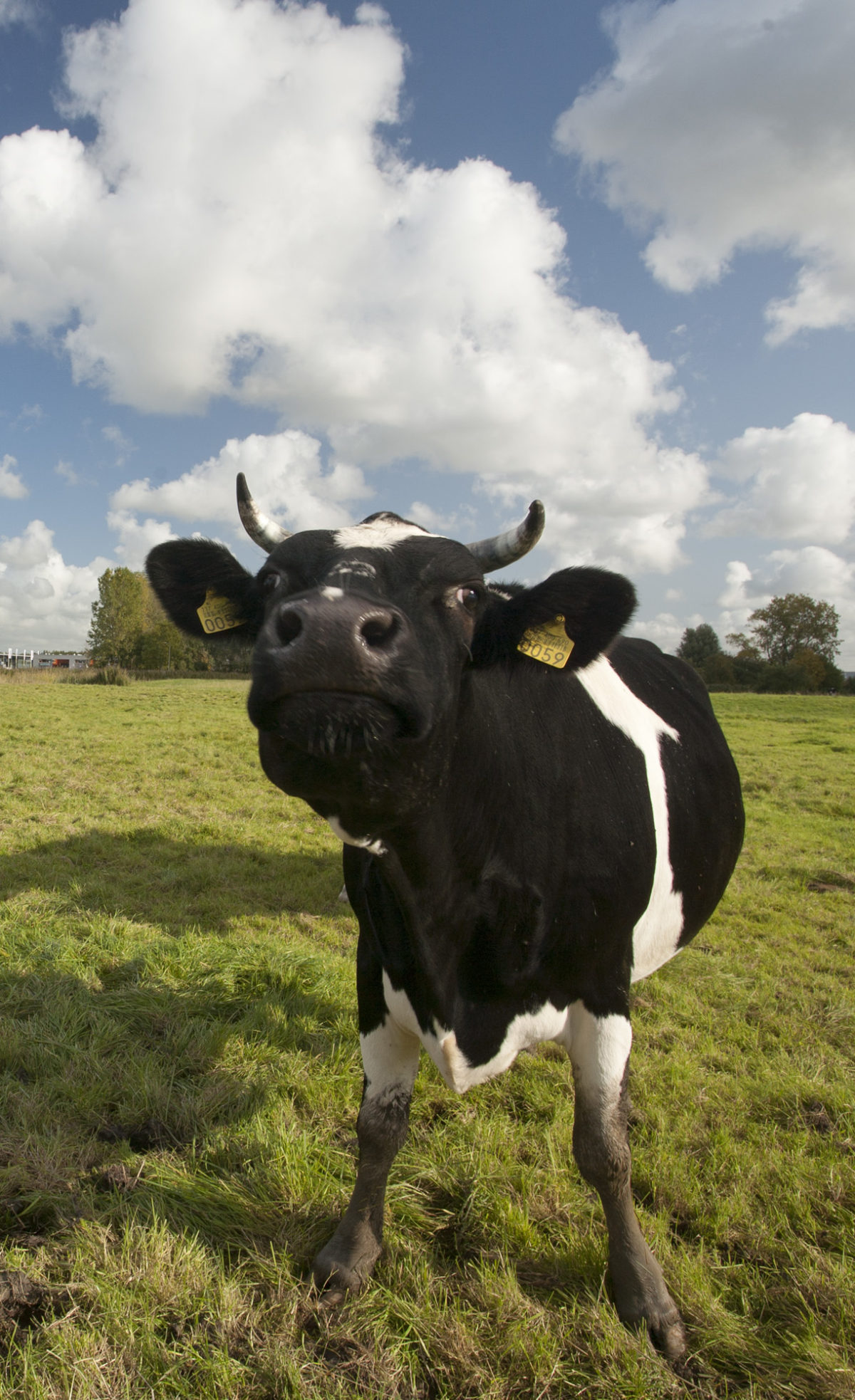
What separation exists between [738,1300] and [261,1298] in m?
1.62

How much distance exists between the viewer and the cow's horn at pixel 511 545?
2549mm

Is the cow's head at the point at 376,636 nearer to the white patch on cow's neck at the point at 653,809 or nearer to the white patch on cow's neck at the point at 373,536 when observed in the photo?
the white patch on cow's neck at the point at 373,536

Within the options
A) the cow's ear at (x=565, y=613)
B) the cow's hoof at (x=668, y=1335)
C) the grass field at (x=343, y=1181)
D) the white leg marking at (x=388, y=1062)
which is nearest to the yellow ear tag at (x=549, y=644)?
the cow's ear at (x=565, y=613)

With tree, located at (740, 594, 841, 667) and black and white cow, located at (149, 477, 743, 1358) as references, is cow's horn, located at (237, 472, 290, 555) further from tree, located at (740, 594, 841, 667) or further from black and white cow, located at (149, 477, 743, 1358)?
tree, located at (740, 594, 841, 667)

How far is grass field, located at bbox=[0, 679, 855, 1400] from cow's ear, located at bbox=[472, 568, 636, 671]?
2.11m

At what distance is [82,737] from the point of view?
16516 millimetres

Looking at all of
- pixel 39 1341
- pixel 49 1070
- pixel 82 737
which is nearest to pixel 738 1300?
pixel 39 1341

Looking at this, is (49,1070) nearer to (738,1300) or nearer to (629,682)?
(738,1300)

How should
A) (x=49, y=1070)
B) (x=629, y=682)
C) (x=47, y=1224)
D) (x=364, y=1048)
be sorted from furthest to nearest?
(x=629, y=682), (x=49, y=1070), (x=364, y=1048), (x=47, y=1224)

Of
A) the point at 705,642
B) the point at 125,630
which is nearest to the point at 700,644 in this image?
the point at 705,642

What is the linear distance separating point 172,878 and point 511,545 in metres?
5.74

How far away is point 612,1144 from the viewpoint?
8.80 feet

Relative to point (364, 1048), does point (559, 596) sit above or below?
above

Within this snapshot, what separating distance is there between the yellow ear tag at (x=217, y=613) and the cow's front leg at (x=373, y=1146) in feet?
5.30
